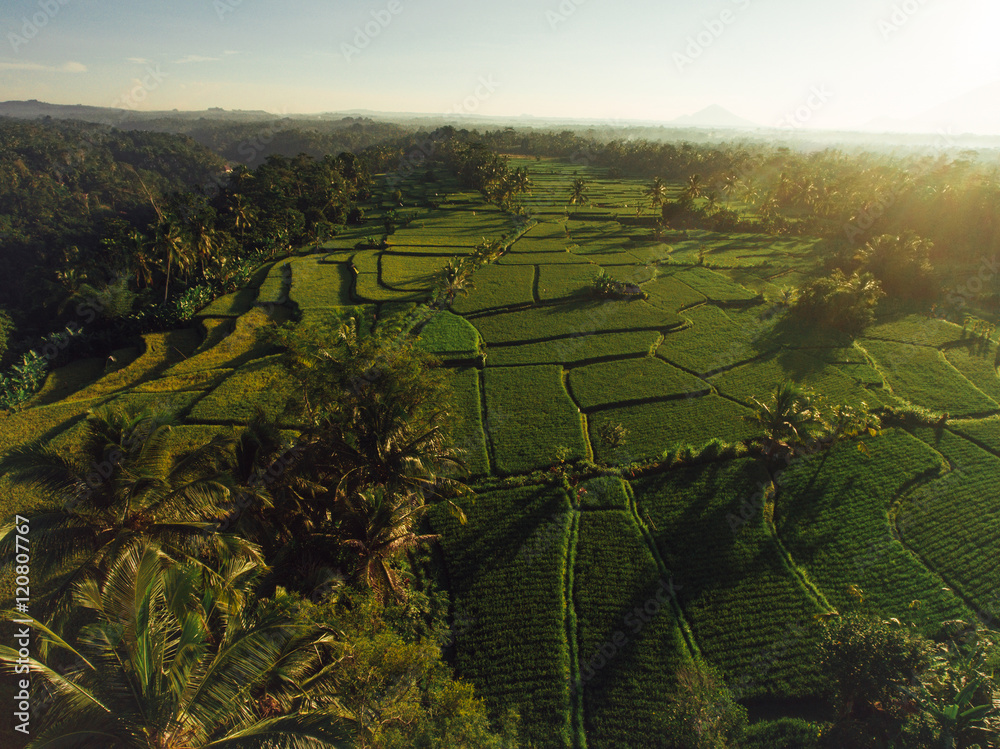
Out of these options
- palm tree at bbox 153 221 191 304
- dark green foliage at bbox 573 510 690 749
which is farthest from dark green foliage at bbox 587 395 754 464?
palm tree at bbox 153 221 191 304

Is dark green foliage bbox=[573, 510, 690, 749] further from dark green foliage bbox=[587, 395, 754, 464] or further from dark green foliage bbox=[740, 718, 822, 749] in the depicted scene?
dark green foliage bbox=[587, 395, 754, 464]

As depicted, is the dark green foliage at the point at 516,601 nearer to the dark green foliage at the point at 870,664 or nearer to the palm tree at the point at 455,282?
the dark green foliage at the point at 870,664

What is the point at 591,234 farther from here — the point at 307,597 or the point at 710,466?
the point at 307,597

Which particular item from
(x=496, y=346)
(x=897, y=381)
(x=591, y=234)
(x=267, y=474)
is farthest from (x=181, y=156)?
(x=897, y=381)

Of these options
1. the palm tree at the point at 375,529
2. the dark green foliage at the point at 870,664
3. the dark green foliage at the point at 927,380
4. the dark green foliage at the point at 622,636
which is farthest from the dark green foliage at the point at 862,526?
the palm tree at the point at 375,529

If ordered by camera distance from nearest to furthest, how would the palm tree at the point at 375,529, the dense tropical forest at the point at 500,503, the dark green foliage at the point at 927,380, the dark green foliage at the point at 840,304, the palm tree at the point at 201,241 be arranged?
the dense tropical forest at the point at 500,503, the palm tree at the point at 375,529, the dark green foliage at the point at 927,380, the dark green foliage at the point at 840,304, the palm tree at the point at 201,241

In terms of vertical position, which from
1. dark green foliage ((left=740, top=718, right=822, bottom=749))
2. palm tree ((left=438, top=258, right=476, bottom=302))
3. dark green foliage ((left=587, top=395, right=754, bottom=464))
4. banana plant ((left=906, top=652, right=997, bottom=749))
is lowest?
dark green foliage ((left=740, top=718, right=822, bottom=749))

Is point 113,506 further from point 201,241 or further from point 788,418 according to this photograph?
point 201,241
